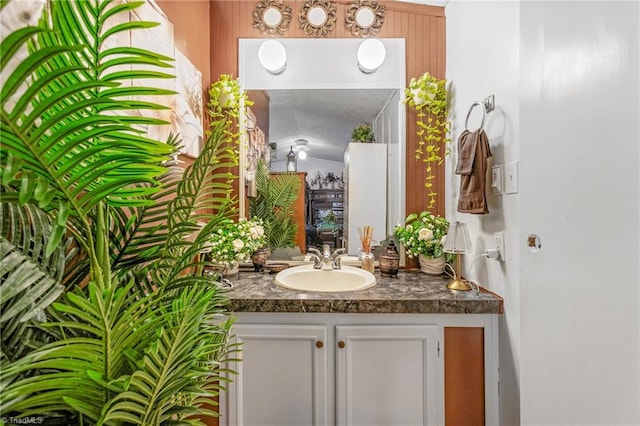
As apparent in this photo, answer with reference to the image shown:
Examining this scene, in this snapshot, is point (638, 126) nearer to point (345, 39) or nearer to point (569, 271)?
point (569, 271)

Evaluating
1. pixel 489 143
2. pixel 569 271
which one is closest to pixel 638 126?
pixel 569 271

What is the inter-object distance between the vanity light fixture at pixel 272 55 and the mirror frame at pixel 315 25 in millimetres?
187

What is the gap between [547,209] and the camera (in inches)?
43.3

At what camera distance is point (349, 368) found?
1.30 meters

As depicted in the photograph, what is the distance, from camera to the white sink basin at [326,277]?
1.65m

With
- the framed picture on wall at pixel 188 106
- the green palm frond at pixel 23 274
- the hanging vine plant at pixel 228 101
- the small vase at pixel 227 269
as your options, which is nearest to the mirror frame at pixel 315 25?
the hanging vine plant at pixel 228 101

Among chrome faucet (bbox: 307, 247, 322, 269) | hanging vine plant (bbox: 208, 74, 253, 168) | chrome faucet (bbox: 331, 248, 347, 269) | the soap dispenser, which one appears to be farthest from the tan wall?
chrome faucet (bbox: 307, 247, 322, 269)

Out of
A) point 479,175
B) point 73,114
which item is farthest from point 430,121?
point 73,114

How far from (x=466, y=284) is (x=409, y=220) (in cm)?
50

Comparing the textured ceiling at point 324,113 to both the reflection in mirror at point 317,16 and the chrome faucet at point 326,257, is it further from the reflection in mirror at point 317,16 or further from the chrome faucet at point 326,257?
the chrome faucet at point 326,257

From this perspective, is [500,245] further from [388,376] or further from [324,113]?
[324,113]

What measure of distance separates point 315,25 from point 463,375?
1985 mm

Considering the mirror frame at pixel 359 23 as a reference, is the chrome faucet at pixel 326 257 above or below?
below

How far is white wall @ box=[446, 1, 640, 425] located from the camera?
85cm
